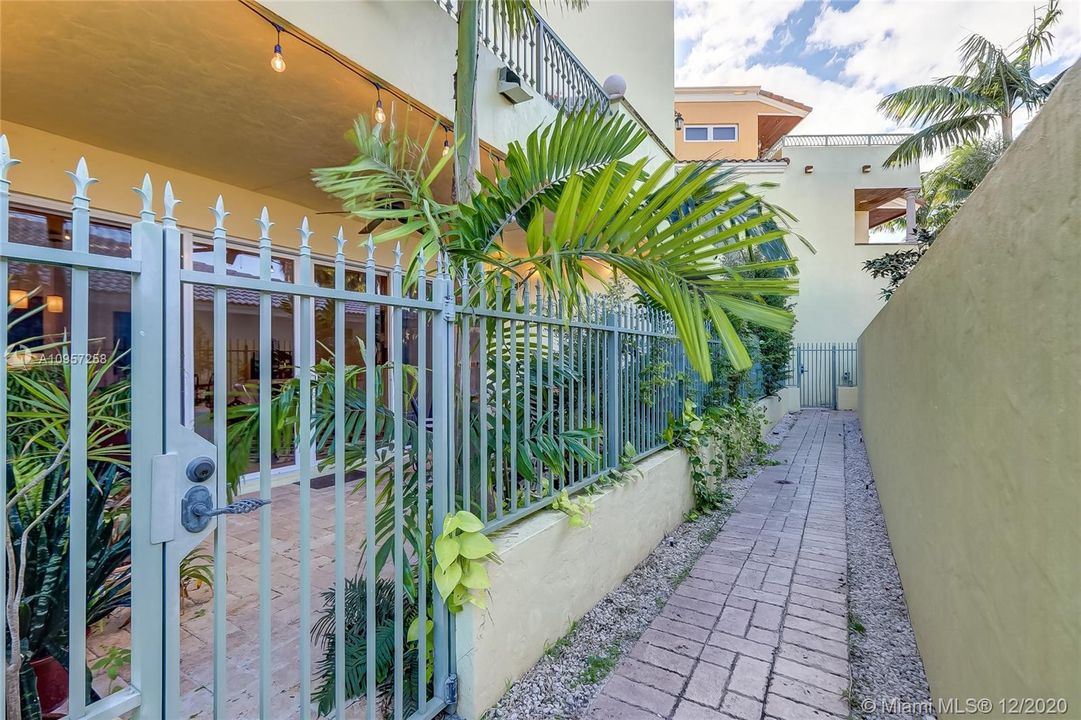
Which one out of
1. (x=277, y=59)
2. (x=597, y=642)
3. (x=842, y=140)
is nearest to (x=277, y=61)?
(x=277, y=59)

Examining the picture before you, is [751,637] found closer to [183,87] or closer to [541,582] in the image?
[541,582]

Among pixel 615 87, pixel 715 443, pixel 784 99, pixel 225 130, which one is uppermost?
pixel 784 99

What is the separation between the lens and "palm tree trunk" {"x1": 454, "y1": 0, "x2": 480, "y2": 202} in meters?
2.47

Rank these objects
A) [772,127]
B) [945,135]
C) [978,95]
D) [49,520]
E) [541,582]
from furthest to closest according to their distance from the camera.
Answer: [772,127] → [945,135] → [978,95] → [541,582] → [49,520]

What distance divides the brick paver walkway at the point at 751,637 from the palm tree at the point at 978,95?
8.61 meters

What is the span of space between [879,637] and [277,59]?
4.85 meters

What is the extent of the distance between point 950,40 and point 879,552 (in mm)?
9496

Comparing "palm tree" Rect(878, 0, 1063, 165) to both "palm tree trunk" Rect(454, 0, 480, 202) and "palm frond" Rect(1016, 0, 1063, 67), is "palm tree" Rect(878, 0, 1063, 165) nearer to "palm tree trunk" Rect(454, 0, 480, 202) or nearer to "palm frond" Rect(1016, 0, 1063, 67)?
"palm frond" Rect(1016, 0, 1063, 67)

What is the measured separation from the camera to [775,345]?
9727 millimetres

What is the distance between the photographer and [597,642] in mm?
2506

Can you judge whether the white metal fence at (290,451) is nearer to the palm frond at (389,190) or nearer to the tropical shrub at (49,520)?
the tropical shrub at (49,520)

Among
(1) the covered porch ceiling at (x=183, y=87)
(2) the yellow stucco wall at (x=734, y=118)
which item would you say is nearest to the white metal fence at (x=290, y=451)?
(1) the covered porch ceiling at (x=183, y=87)

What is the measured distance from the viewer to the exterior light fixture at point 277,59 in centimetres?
290

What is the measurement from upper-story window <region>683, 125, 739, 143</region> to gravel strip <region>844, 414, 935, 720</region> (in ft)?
52.5
